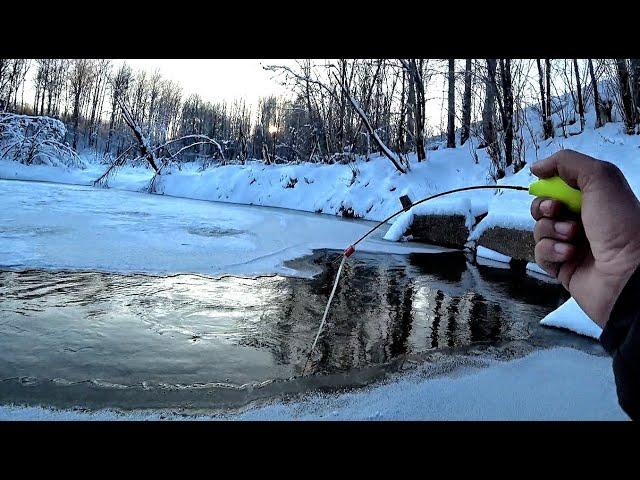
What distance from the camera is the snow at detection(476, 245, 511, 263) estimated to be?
19.6 feet

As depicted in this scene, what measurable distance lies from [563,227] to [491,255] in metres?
5.55

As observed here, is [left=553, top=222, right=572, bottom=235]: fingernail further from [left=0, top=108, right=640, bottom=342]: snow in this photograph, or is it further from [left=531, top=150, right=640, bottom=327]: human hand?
[left=0, top=108, right=640, bottom=342]: snow

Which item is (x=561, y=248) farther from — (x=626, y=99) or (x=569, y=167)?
(x=626, y=99)

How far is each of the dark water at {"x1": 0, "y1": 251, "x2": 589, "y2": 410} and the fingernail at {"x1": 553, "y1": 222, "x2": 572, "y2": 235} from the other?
1.11 metres

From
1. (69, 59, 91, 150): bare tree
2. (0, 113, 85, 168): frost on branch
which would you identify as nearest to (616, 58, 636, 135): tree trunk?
(0, 113, 85, 168): frost on branch

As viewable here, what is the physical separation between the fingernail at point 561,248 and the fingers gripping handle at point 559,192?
0.10 m

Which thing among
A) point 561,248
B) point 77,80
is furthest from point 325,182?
point 77,80

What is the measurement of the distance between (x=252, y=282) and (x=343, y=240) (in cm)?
367

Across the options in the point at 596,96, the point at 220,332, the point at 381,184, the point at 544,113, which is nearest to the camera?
the point at 220,332

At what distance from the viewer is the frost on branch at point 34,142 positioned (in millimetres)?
15664

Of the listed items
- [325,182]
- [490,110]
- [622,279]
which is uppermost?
[490,110]

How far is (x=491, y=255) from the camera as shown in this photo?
626cm
